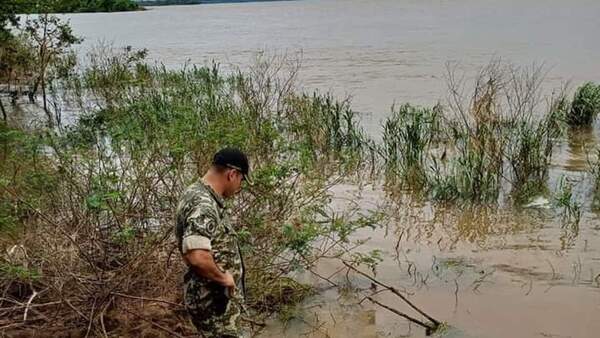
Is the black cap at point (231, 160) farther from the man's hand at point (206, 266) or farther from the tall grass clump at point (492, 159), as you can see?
the tall grass clump at point (492, 159)

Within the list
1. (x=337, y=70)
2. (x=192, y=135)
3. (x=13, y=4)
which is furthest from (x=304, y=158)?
(x=337, y=70)

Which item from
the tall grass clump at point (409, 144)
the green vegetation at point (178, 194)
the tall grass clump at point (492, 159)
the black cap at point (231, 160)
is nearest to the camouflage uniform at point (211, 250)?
the black cap at point (231, 160)

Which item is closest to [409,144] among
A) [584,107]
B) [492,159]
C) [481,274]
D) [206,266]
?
[492,159]

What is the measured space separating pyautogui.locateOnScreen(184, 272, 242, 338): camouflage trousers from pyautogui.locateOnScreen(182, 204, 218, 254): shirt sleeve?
30cm

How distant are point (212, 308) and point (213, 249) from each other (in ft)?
1.06

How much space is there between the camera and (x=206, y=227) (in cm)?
355

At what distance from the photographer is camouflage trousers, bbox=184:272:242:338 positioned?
3725 millimetres

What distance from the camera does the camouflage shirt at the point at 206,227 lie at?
3.51m

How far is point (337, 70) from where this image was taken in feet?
81.4

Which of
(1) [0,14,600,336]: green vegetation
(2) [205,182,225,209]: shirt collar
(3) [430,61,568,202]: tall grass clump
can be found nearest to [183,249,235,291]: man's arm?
(2) [205,182,225,209]: shirt collar

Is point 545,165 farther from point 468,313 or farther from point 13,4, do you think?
point 13,4

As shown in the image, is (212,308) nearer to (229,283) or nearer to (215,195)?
(229,283)

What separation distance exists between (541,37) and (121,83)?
23283 millimetres

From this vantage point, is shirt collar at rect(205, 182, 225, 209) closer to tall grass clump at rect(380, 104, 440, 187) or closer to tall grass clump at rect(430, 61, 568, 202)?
tall grass clump at rect(430, 61, 568, 202)
